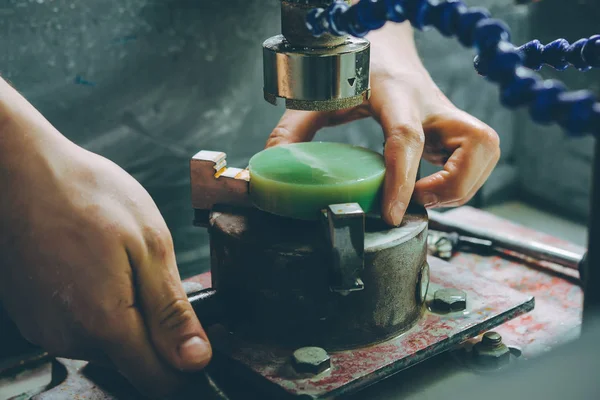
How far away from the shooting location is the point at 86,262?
89 cm

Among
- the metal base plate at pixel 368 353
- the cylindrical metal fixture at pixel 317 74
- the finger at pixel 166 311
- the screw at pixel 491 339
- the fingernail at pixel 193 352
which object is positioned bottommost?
the screw at pixel 491 339

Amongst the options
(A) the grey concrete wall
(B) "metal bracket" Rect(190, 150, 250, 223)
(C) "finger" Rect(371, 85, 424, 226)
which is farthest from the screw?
(A) the grey concrete wall

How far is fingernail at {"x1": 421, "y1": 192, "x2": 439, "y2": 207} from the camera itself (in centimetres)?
116

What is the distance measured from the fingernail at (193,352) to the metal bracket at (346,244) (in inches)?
7.4

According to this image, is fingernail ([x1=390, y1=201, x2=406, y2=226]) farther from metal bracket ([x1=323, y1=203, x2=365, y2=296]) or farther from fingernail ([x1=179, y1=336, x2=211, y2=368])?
fingernail ([x1=179, y1=336, x2=211, y2=368])

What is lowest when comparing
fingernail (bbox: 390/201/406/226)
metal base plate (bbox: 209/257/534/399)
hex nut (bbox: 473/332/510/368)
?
hex nut (bbox: 473/332/510/368)

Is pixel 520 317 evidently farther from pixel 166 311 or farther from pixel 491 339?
pixel 166 311

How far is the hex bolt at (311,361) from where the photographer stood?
94cm

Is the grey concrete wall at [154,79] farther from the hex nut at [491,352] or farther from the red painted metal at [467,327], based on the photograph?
the hex nut at [491,352]

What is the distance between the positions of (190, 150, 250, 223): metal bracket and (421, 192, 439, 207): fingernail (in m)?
0.29

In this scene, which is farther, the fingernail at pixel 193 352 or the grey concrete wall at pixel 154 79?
the grey concrete wall at pixel 154 79

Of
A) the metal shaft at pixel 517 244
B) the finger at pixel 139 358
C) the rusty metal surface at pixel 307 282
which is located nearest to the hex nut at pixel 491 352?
the rusty metal surface at pixel 307 282

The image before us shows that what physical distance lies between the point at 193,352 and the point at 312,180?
0.28 metres

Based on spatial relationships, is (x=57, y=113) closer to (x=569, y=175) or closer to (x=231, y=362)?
(x=231, y=362)
